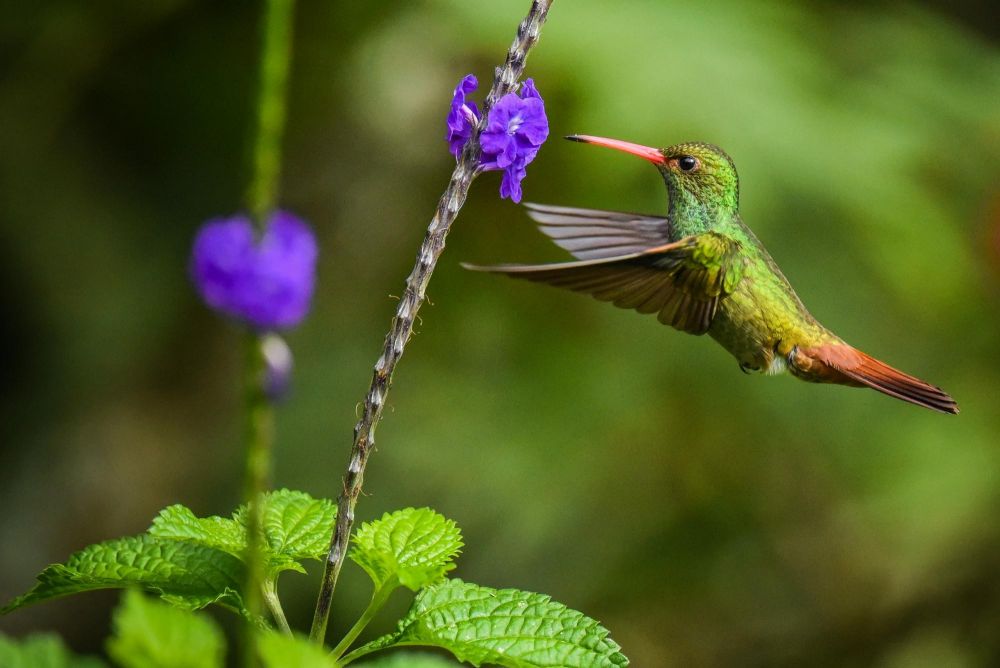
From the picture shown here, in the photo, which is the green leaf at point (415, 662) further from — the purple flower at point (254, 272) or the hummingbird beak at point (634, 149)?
the hummingbird beak at point (634, 149)

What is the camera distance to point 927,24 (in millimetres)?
5879

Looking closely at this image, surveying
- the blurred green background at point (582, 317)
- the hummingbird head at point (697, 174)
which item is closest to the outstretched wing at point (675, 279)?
the hummingbird head at point (697, 174)

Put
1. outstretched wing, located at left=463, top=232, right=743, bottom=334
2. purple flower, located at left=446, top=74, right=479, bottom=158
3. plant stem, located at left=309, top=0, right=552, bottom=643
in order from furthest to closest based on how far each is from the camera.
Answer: outstretched wing, located at left=463, top=232, right=743, bottom=334
purple flower, located at left=446, top=74, right=479, bottom=158
plant stem, located at left=309, top=0, right=552, bottom=643

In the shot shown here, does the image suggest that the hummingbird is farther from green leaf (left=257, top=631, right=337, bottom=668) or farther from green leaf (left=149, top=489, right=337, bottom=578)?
green leaf (left=257, top=631, right=337, bottom=668)

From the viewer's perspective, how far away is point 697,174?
8.08 feet

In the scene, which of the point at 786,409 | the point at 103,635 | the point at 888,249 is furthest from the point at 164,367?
the point at 888,249

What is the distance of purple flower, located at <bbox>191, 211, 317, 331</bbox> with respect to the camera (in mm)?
1107

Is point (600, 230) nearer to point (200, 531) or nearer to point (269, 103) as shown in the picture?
point (200, 531)

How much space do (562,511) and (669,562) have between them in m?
0.62

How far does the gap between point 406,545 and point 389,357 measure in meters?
0.36

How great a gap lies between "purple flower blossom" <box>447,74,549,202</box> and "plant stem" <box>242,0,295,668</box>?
0.75 meters

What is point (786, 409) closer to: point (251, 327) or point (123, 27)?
point (123, 27)

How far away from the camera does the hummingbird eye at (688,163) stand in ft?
8.12

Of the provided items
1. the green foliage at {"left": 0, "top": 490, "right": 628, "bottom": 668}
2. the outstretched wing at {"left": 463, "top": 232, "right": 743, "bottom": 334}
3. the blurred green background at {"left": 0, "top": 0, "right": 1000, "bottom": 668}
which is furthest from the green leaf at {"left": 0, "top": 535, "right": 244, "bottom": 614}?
the blurred green background at {"left": 0, "top": 0, "right": 1000, "bottom": 668}
